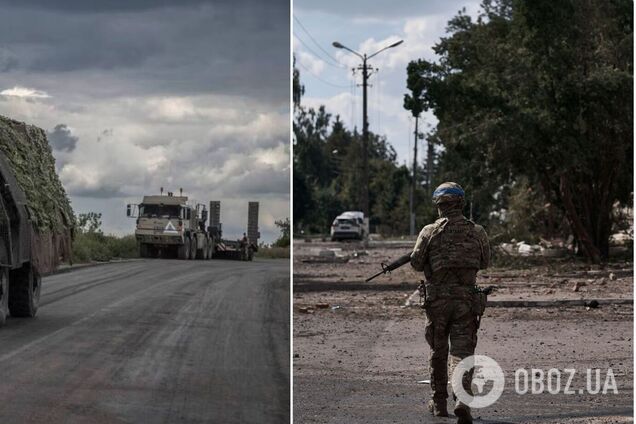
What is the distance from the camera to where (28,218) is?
5141 mm

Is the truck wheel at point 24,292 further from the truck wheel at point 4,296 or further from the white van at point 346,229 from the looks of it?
the white van at point 346,229

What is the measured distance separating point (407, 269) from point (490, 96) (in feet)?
15.2

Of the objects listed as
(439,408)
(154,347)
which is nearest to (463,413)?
(439,408)

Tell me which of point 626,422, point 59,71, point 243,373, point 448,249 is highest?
point 59,71

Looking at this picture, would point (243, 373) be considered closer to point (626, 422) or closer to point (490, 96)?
point (626, 422)

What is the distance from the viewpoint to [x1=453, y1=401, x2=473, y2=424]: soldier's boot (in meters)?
8.11

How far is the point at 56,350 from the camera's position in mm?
5113

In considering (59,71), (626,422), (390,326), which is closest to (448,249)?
(626,422)

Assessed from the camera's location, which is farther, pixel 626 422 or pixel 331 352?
pixel 331 352

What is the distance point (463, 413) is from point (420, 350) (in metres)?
5.16

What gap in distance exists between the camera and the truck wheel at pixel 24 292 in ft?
16.9
